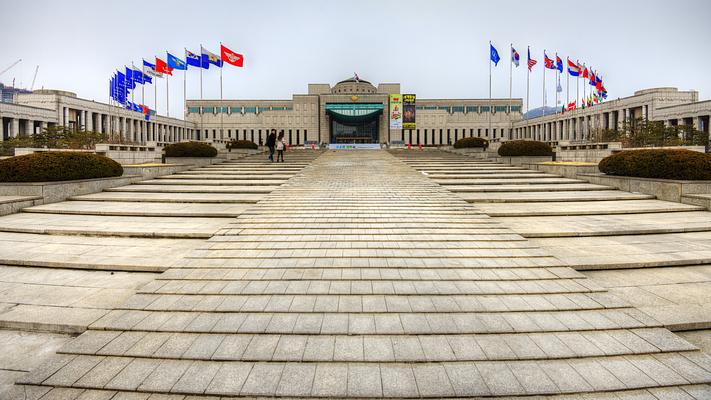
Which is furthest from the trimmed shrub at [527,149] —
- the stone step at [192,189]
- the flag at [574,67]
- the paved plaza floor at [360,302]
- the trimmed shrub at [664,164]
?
the flag at [574,67]

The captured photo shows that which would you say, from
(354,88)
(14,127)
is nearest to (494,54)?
(354,88)

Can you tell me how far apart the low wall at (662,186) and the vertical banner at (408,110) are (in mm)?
64312

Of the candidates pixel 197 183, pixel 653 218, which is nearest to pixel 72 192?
pixel 197 183

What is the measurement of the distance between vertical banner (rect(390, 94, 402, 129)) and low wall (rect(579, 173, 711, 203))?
64.1 meters

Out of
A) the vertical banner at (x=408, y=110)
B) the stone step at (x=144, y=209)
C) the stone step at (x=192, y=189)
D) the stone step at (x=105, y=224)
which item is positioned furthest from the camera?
the vertical banner at (x=408, y=110)

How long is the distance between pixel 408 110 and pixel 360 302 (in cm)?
7556

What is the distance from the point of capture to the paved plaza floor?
364cm

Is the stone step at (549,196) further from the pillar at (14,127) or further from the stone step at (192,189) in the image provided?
the pillar at (14,127)

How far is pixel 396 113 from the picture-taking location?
3051 inches

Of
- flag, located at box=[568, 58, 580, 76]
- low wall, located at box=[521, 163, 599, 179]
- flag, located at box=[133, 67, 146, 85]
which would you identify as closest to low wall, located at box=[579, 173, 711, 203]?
low wall, located at box=[521, 163, 599, 179]

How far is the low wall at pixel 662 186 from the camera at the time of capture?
39.5 feet

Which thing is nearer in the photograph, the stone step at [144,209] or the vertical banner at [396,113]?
the stone step at [144,209]

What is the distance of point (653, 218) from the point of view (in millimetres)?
10297

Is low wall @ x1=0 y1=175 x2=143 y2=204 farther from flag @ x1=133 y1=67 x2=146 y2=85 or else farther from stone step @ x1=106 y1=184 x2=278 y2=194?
flag @ x1=133 y1=67 x2=146 y2=85
